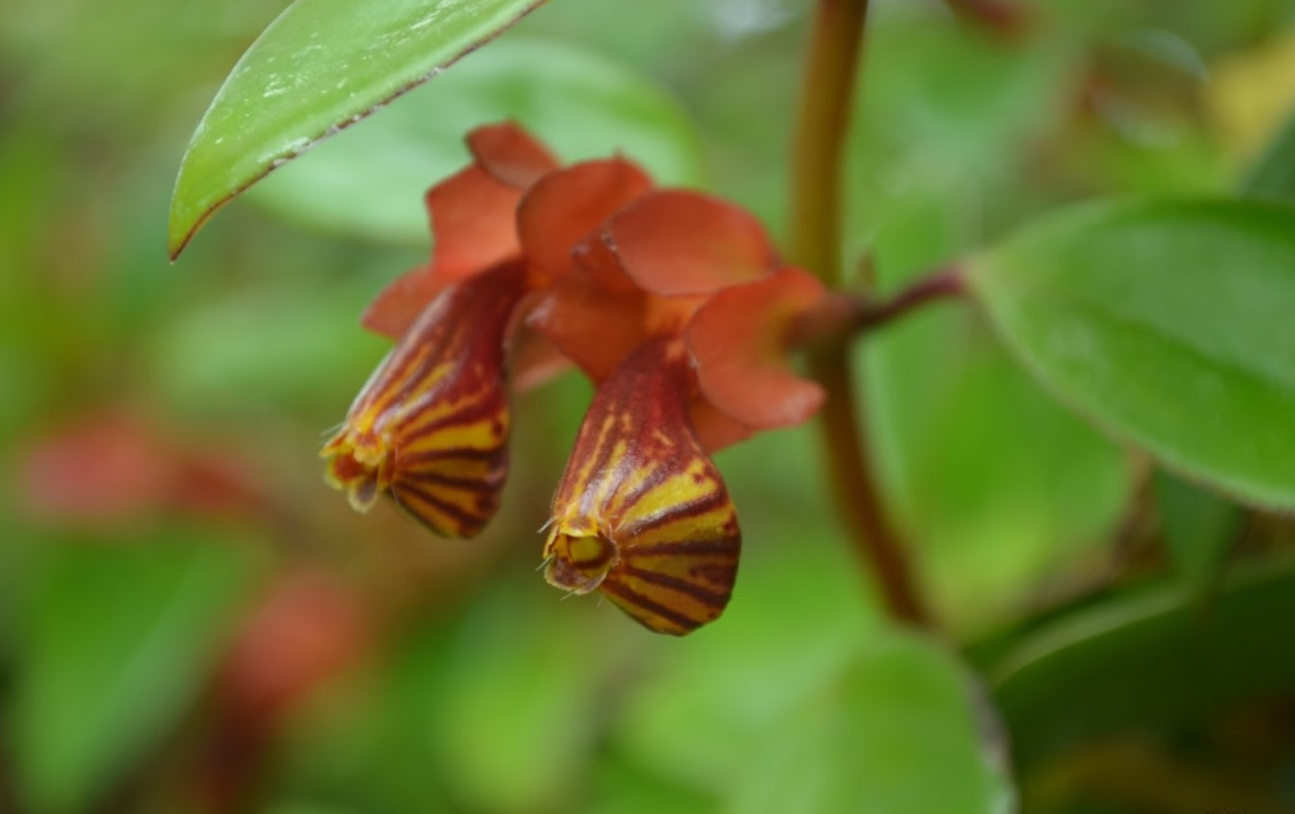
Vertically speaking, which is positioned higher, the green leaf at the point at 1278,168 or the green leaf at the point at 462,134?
the green leaf at the point at 462,134

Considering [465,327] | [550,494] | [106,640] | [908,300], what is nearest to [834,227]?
[908,300]

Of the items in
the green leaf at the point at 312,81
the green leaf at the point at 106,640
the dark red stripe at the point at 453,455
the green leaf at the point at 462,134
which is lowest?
the green leaf at the point at 106,640

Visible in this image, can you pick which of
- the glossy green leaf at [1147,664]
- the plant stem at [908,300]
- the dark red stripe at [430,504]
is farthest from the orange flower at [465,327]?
the glossy green leaf at [1147,664]

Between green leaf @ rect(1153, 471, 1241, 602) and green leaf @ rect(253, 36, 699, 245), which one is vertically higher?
green leaf @ rect(253, 36, 699, 245)

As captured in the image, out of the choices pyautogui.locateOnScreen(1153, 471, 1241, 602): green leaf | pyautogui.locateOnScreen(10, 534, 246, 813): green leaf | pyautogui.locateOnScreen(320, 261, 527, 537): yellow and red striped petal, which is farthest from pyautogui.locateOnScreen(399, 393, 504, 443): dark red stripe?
pyautogui.locateOnScreen(10, 534, 246, 813): green leaf

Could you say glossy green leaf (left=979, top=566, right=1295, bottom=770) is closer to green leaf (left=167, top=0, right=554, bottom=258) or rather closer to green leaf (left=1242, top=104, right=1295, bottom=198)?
green leaf (left=1242, top=104, right=1295, bottom=198)

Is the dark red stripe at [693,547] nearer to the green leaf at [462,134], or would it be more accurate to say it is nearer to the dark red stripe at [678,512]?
the dark red stripe at [678,512]

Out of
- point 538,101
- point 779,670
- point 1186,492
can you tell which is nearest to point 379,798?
point 779,670
